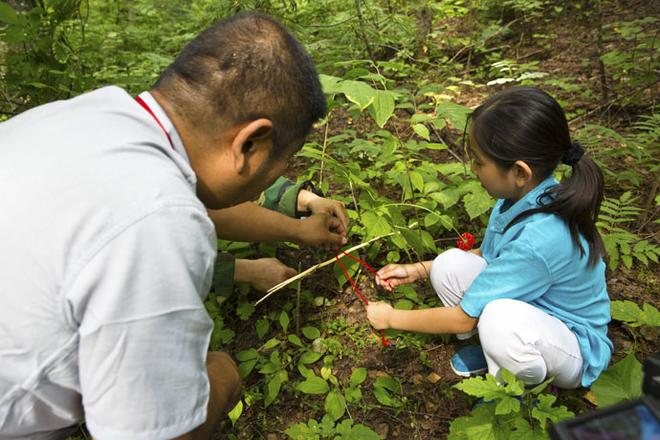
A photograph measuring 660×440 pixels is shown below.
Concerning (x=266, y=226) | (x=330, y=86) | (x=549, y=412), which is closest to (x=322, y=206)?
(x=266, y=226)

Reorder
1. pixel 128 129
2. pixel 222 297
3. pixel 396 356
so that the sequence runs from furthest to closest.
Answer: pixel 222 297
pixel 396 356
pixel 128 129

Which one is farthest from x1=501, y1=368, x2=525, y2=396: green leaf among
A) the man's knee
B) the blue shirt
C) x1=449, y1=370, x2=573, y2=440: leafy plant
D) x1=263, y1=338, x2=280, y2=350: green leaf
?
x1=263, y1=338, x2=280, y2=350: green leaf

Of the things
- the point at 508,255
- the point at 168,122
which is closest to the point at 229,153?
the point at 168,122

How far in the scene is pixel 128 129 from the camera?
0.92 m

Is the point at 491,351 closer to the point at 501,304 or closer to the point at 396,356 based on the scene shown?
the point at 501,304

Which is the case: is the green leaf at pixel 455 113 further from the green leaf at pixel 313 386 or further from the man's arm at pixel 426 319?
the green leaf at pixel 313 386

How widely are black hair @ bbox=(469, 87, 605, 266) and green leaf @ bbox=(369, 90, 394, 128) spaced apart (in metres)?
0.34

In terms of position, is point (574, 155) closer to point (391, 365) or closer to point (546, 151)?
point (546, 151)

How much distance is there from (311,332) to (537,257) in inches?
43.4

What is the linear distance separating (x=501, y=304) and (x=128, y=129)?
1.31 m

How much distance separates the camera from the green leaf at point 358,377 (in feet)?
6.13

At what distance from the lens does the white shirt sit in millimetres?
780

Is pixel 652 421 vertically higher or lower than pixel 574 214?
higher

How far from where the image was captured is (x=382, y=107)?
1.61m
